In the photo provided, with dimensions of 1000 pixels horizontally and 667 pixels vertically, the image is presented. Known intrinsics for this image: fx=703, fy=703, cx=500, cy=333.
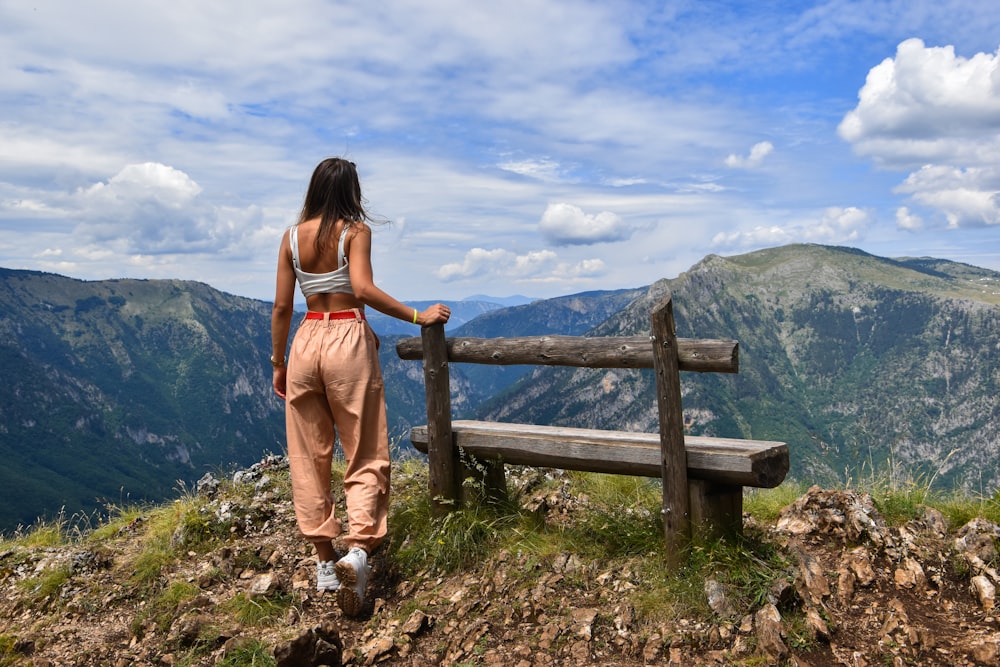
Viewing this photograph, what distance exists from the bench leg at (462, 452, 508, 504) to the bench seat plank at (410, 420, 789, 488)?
11 cm

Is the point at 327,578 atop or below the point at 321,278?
below

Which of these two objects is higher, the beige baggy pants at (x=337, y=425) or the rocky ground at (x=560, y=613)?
the beige baggy pants at (x=337, y=425)

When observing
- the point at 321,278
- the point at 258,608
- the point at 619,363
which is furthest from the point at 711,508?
the point at 258,608

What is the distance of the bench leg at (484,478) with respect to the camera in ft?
22.9

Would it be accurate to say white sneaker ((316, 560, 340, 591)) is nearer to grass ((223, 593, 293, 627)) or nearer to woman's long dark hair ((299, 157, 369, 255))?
grass ((223, 593, 293, 627))

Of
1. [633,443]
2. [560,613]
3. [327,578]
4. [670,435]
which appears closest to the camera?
[560,613]

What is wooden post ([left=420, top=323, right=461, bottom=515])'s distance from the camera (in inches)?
266

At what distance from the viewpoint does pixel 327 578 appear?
6180 millimetres

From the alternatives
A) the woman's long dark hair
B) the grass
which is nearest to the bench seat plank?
the grass

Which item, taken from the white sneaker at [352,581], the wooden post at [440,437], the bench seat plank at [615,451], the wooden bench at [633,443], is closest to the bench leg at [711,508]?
the wooden bench at [633,443]

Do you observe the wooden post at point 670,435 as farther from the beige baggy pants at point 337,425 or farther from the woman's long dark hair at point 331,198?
the woman's long dark hair at point 331,198

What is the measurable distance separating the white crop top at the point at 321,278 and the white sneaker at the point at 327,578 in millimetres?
2392

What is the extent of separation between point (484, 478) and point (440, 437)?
23.4 inches

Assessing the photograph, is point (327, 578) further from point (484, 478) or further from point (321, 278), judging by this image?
point (321, 278)
